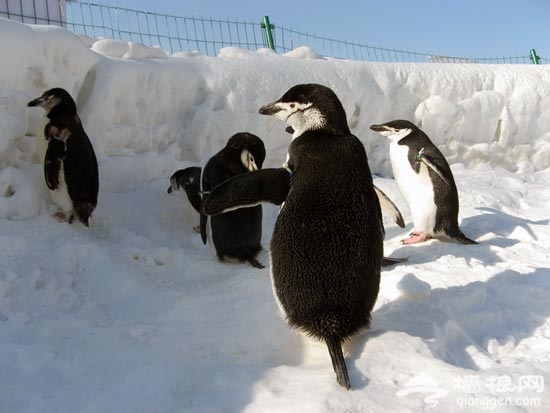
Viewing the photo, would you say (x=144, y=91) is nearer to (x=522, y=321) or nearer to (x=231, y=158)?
(x=231, y=158)

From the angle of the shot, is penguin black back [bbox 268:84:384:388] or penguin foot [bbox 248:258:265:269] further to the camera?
penguin foot [bbox 248:258:265:269]

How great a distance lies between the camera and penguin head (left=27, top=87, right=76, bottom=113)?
3160 millimetres

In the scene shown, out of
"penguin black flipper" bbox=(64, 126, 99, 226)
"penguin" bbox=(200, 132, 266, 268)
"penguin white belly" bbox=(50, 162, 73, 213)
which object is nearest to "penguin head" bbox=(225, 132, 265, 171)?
"penguin" bbox=(200, 132, 266, 268)

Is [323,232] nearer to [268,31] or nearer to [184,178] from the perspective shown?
[184,178]

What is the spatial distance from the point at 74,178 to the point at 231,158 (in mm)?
870

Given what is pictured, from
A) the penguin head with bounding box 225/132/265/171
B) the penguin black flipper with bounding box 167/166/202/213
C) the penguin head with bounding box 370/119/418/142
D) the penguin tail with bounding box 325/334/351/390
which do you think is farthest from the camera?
the penguin head with bounding box 370/119/418/142

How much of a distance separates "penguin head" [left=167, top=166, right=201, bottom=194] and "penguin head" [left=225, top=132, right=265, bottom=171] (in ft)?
1.54

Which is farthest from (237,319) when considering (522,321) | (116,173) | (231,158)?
(116,173)

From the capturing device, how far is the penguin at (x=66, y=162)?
309cm

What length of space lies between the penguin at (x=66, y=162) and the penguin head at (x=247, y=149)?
804 mm

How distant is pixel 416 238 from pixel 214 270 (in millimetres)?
1238

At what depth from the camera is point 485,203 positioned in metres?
4.48

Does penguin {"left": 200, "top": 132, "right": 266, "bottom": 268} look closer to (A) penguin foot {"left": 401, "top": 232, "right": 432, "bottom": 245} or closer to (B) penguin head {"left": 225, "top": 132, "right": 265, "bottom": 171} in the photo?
(B) penguin head {"left": 225, "top": 132, "right": 265, "bottom": 171}

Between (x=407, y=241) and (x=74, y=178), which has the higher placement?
(x=74, y=178)
